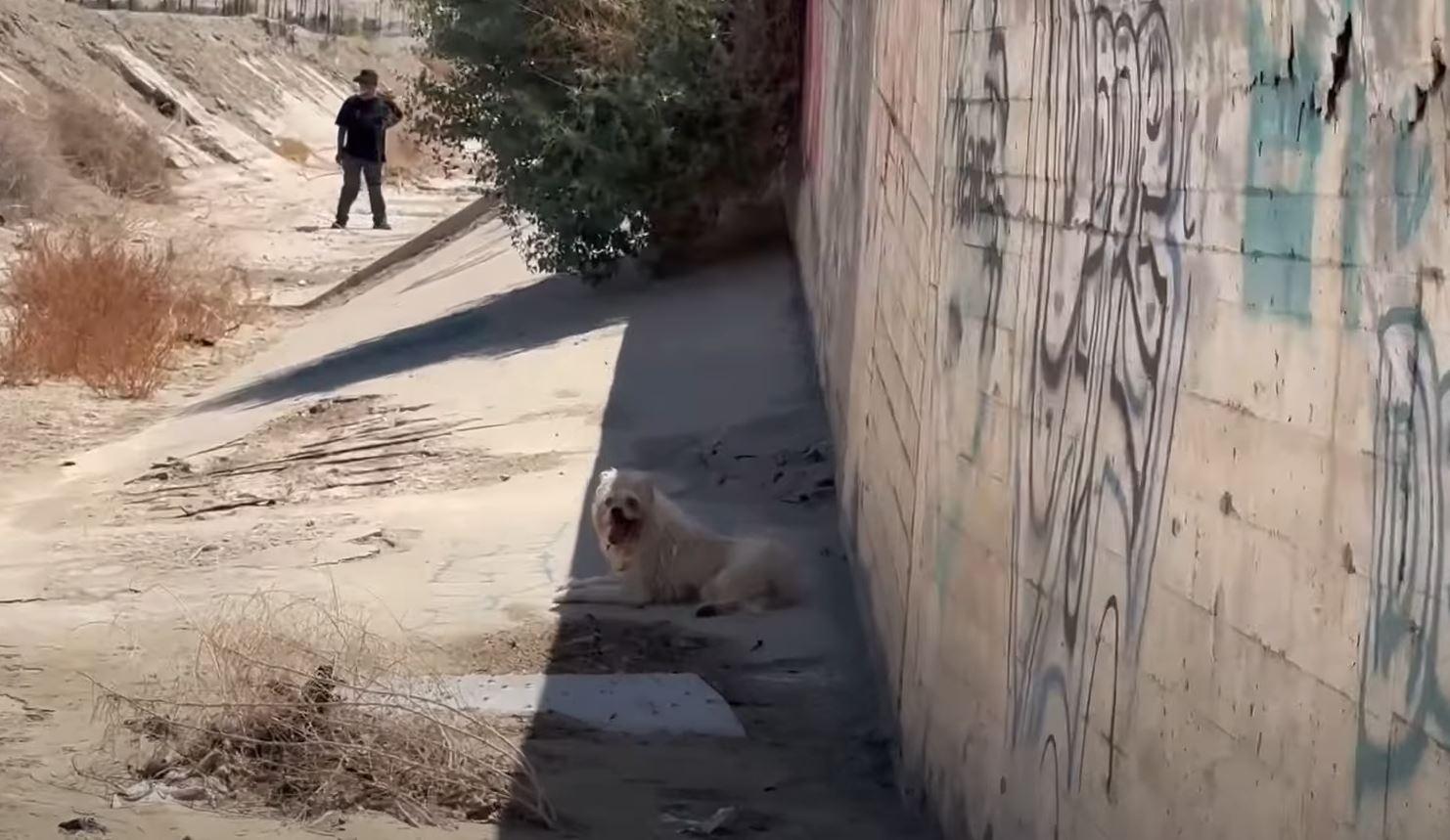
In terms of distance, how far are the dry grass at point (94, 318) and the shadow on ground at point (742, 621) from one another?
11.2 ft

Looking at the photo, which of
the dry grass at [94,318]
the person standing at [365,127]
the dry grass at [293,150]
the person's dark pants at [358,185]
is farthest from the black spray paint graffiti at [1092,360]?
the dry grass at [293,150]

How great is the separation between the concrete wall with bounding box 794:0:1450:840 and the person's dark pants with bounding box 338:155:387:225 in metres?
18.3

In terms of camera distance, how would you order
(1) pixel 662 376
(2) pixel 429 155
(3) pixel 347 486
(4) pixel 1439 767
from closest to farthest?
1. (4) pixel 1439 767
2. (3) pixel 347 486
3. (1) pixel 662 376
4. (2) pixel 429 155

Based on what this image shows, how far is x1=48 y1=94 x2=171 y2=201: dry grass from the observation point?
27.0 meters

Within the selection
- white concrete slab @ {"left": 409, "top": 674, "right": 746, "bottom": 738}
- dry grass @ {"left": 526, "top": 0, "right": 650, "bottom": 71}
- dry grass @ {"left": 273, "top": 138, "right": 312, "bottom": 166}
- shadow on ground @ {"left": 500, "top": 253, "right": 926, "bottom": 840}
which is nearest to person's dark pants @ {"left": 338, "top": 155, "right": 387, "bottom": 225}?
dry grass @ {"left": 273, "top": 138, "right": 312, "bottom": 166}

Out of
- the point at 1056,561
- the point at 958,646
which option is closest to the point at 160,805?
the point at 958,646

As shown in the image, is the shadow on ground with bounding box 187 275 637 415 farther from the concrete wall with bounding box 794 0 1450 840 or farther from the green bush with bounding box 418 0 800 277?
the concrete wall with bounding box 794 0 1450 840

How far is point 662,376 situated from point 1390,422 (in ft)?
31.4

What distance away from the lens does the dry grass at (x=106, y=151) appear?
1063 inches

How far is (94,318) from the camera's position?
49.1 feet

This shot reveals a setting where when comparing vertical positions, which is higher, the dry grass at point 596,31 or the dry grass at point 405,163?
the dry grass at point 596,31

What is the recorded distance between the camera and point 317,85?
123 feet

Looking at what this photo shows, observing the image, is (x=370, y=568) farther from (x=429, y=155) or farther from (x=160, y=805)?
(x=429, y=155)

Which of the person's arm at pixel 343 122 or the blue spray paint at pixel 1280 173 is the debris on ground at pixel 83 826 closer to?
the blue spray paint at pixel 1280 173
